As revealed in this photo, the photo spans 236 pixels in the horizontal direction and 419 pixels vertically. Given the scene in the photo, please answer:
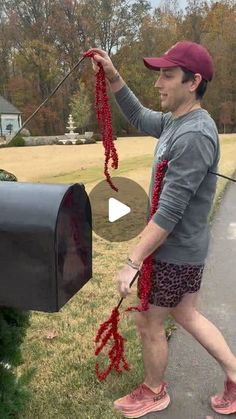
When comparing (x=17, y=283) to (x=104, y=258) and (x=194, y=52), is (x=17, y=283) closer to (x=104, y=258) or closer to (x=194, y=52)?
(x=194, y=52)

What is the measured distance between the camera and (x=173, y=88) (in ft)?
7.15

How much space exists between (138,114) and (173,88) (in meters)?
0.57

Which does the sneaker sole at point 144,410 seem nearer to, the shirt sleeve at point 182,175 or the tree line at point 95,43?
the shirt sleeve at point 182,175

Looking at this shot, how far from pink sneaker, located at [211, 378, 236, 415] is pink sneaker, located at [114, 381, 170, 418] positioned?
25 cm

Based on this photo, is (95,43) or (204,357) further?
(95,43)

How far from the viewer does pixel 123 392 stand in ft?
8.87

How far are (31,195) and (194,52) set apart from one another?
1038 millimetres

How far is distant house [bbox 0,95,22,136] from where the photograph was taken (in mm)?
46688

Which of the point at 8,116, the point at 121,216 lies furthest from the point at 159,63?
the point at 8,116

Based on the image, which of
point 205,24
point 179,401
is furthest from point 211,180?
point 205,24

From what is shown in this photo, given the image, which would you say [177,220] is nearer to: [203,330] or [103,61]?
[203,330]

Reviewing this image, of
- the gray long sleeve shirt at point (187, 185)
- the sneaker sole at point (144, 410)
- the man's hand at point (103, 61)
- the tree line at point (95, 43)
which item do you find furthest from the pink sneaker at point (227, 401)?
the tree line at point (95, 43)

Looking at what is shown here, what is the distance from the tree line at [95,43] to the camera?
160ft

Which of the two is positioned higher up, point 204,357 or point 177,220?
point 177,220
